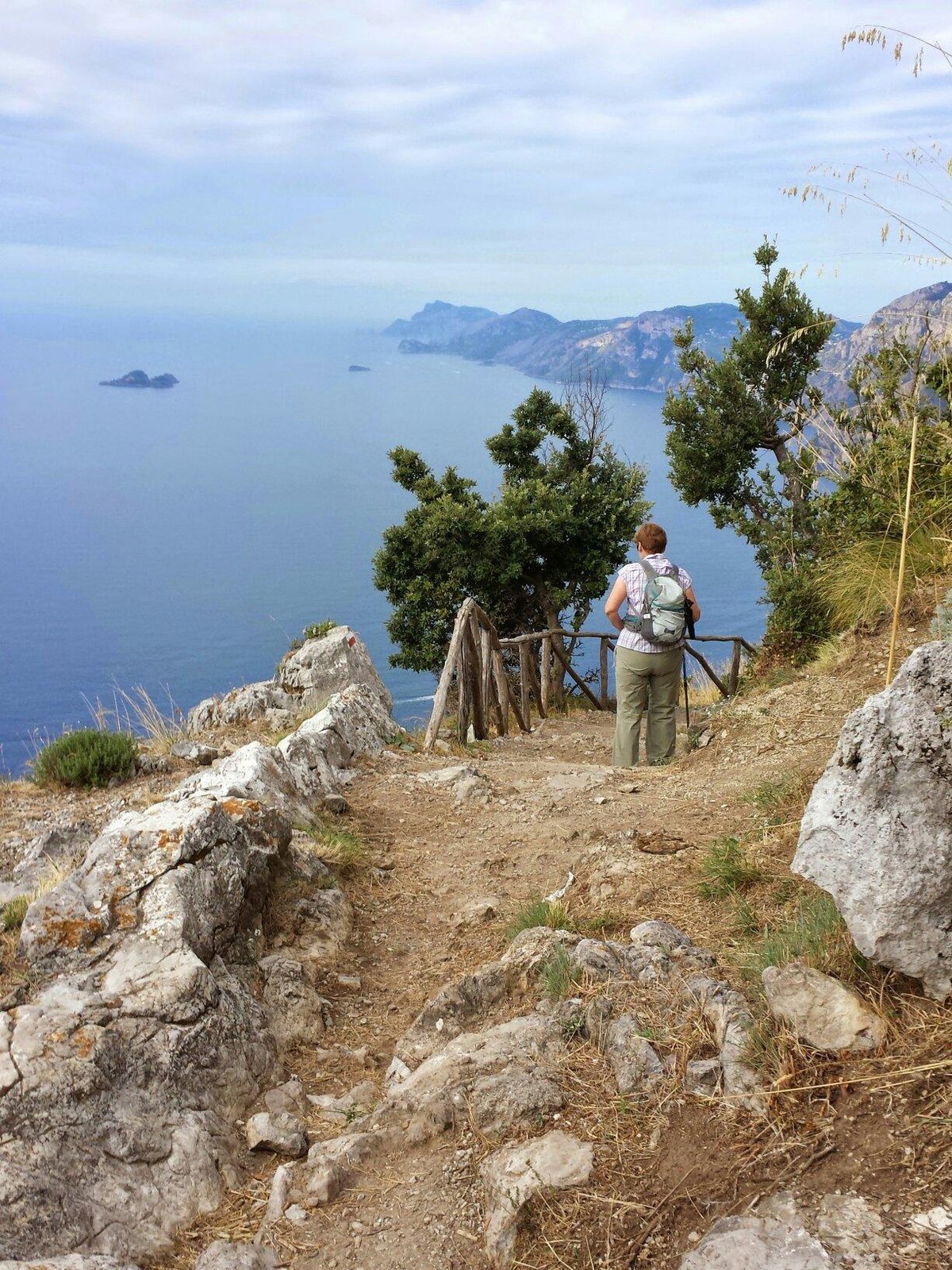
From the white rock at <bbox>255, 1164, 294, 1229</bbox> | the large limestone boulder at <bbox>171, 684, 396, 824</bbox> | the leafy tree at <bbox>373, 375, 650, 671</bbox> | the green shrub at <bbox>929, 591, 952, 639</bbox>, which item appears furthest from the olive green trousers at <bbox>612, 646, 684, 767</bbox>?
the leafy tree at <bbox>373, 375, 650, 671</bbox>

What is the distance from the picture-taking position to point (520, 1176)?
256 cm

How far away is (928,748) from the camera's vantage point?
9.02 feet

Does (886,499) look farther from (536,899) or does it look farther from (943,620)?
(536,899)

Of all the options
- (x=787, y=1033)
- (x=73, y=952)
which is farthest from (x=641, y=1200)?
(x=73, y=952)

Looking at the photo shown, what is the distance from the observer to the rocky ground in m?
2.25

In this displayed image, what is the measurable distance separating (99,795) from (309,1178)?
171 inches

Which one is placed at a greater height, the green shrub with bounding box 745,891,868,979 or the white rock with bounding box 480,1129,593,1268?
the green shrub with bounding box 745,891,868,979

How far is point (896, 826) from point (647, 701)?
18.1 ft

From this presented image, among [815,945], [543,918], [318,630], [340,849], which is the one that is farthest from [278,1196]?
[318,630]

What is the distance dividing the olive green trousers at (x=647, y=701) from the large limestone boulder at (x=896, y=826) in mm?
4835

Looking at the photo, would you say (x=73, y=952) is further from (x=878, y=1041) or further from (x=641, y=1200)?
(x=878, y=1041)

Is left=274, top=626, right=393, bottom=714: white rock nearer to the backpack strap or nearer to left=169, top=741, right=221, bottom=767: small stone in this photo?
left=169, top=741, right=221, bottom=767: small stone

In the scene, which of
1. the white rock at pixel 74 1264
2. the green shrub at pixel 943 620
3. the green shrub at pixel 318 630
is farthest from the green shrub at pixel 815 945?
the green shrub at pixel 318 630

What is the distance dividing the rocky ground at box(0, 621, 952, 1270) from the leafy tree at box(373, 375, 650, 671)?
556 inches
